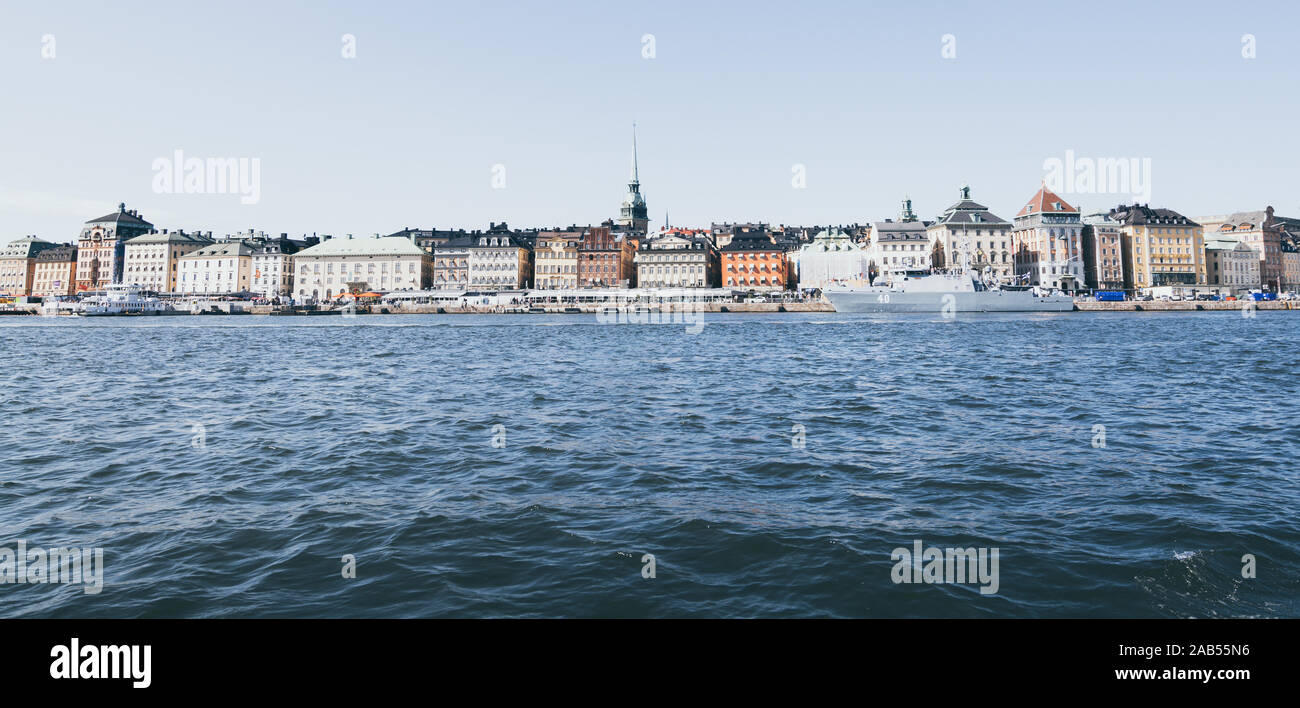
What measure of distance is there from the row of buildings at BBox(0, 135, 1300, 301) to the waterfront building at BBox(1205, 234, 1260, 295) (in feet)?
0.75

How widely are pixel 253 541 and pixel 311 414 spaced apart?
943cm

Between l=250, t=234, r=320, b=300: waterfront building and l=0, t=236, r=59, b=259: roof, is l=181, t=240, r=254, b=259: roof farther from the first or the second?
l=0, t=236, r=59, b=259: roof

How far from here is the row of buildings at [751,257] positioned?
119 m

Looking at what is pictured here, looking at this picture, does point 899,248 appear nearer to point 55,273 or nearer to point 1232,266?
point 1232,266

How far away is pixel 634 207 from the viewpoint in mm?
158875

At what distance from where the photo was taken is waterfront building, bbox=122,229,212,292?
13625 centimetres

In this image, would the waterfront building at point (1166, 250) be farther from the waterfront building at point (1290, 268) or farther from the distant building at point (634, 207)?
the distant building at point (634, 207)

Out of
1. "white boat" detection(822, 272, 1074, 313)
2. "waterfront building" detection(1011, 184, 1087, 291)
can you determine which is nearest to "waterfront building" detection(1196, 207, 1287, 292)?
"waterfront building" detection(1011, 184, 1087, 291)

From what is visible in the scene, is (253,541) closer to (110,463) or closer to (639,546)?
(639,546)

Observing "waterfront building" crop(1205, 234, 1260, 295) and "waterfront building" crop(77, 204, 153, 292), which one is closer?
"waterfront building" crop(1205, 234, 1260, 295)

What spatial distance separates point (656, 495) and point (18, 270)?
612ft

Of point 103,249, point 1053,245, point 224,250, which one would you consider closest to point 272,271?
point 224,250
